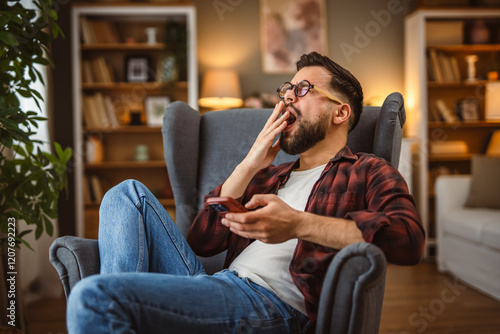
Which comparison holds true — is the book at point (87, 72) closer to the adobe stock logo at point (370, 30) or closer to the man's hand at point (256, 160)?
the adobe stock logo at point (370, 30)

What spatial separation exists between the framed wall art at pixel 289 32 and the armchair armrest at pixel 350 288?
133 inches

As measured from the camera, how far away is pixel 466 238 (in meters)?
2.92

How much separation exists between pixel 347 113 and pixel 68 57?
3126 mm

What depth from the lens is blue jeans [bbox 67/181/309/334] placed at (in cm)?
85

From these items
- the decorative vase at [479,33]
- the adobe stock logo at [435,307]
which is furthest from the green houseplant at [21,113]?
the decorative vase at [479,33]

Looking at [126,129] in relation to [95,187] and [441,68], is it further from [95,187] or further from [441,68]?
[441,68]

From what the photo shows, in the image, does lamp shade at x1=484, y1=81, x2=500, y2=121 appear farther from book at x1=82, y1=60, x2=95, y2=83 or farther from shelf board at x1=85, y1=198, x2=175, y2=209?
book at x1=82, y1=60, x2=95, y2=83

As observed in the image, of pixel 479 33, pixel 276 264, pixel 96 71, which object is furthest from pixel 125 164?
pixel 479 33

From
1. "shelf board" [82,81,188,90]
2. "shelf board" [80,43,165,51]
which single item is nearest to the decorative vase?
"shelf board" [82,81,188,90]

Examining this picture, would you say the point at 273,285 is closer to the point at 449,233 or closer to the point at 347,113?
the point at 347,113

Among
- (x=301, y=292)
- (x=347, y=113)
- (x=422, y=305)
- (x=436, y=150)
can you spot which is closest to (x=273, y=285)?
(x=301, y=292)

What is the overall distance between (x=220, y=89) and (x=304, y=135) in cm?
245

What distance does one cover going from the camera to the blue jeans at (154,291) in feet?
2.79

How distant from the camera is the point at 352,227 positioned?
40.1 inches
